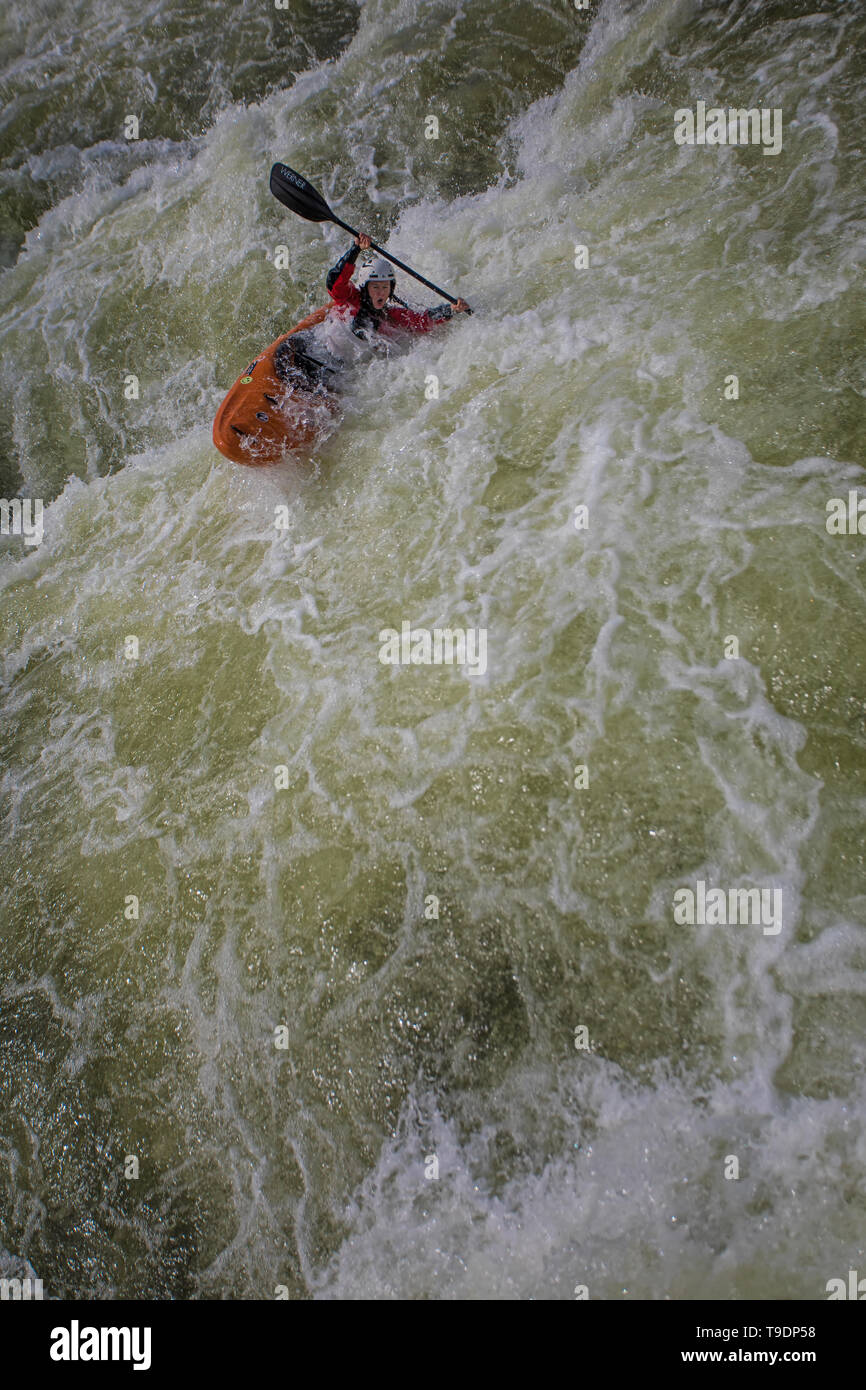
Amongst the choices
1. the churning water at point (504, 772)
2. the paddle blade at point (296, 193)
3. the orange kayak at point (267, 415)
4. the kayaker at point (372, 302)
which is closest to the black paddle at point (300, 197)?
the paddle blade at point (296, 193)

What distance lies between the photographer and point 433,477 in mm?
4203

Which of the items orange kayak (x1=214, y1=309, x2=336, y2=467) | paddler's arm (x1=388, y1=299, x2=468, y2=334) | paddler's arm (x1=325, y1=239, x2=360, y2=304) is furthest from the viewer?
paddler's arm (x1=388, y1=299, x2=468, y2=334)

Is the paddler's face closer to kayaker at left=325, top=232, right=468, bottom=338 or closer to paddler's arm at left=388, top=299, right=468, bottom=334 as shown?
kayaker at left=325, top=232, right=468, bottom=338

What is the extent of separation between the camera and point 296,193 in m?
4.66

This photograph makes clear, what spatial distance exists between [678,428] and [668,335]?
721 millimetres

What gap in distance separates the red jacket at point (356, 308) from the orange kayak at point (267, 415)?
0.39m

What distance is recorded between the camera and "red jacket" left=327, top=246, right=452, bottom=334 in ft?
14.6

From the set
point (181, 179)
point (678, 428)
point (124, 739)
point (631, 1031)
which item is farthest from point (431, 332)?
point (631, 1031)

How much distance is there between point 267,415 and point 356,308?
95cm

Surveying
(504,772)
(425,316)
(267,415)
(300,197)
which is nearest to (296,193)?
(300,197)

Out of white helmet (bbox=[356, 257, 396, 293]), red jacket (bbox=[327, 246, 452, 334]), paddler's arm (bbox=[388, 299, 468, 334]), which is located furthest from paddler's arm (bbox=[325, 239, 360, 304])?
paddler's arm (bbox=[388, 299, 468, 334])

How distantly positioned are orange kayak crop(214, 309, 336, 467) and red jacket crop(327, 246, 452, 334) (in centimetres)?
39

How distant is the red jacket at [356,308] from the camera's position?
4.46 metres

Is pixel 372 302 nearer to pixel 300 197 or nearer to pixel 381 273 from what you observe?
pixel 381 273
